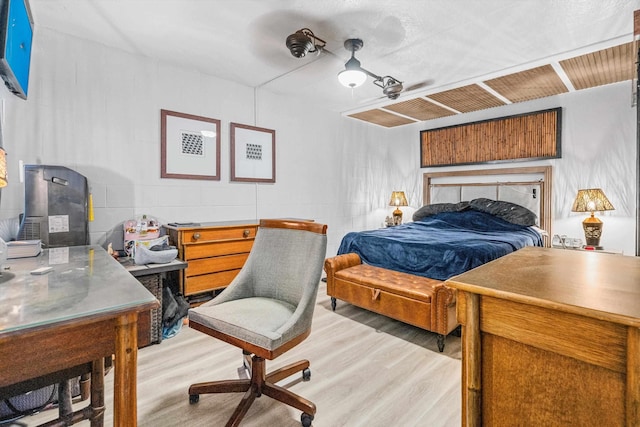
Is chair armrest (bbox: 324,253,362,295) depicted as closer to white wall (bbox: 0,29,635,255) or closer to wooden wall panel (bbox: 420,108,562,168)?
white wall (bbox: 0,29,635,255)

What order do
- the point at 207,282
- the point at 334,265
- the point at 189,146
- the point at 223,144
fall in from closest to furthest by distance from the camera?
1. the point at 207,282
2. the point at 334,265
3. the point at 189,146
4. the point at 223,144

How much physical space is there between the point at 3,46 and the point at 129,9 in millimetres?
1183

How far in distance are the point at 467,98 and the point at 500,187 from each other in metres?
1.40

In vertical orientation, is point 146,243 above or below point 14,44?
below

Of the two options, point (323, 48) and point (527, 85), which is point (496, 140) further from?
point (323, 48)

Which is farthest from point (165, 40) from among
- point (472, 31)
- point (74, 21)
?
point (472, 31)

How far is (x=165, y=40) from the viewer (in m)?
2.76

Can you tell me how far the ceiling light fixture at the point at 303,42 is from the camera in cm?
251

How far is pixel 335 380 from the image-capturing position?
203 cm

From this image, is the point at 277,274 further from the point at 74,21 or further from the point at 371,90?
the point at 371,90

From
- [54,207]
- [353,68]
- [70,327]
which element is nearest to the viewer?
[70,327]

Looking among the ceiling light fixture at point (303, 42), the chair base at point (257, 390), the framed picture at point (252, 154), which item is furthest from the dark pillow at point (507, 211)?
the chair base at point (257, 390)

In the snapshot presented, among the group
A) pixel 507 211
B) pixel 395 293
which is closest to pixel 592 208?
pixel 507 211

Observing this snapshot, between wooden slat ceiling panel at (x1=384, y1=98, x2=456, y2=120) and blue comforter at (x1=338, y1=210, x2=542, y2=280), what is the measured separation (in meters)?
1.64
